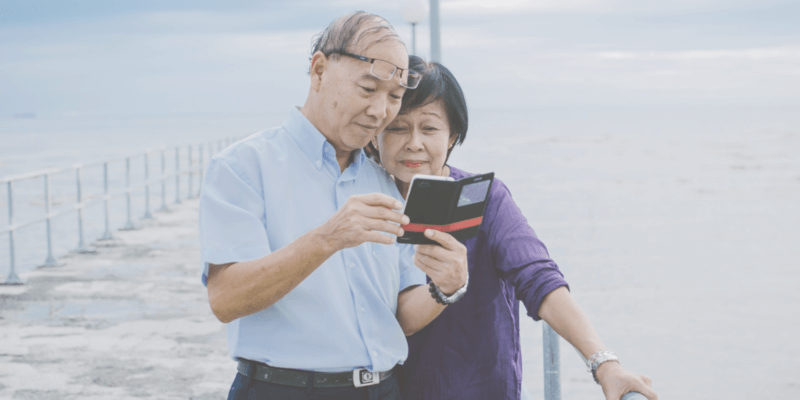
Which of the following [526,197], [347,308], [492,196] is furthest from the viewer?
[526,197]

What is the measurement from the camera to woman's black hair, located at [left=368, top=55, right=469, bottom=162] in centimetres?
208

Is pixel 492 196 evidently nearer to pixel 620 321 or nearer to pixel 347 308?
pixel 347 308

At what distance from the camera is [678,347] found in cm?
618

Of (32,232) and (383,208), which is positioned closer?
(383,208)

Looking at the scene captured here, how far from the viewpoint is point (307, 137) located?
1.89m

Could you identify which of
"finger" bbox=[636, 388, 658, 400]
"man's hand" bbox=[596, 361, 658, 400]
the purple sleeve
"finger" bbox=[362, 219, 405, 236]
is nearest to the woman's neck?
the purple sleeve

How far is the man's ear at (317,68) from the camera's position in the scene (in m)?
1.88

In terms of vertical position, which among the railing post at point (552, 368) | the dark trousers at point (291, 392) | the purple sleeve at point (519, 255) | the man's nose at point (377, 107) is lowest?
the railing post at point (552, 368)

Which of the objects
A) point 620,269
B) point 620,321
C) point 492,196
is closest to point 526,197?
point 620,269

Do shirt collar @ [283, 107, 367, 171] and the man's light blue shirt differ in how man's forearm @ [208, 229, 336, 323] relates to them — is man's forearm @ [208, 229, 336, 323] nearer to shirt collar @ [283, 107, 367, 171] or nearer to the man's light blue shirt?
the man's light blue shirt

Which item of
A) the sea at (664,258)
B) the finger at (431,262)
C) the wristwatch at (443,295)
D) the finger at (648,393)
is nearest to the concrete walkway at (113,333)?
the sea at (664,258)

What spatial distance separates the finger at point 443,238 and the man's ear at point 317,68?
0.53 meters

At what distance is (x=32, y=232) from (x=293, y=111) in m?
10.9

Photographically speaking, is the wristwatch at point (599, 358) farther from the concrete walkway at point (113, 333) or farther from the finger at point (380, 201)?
the concrete walkway at point (113, 333)
